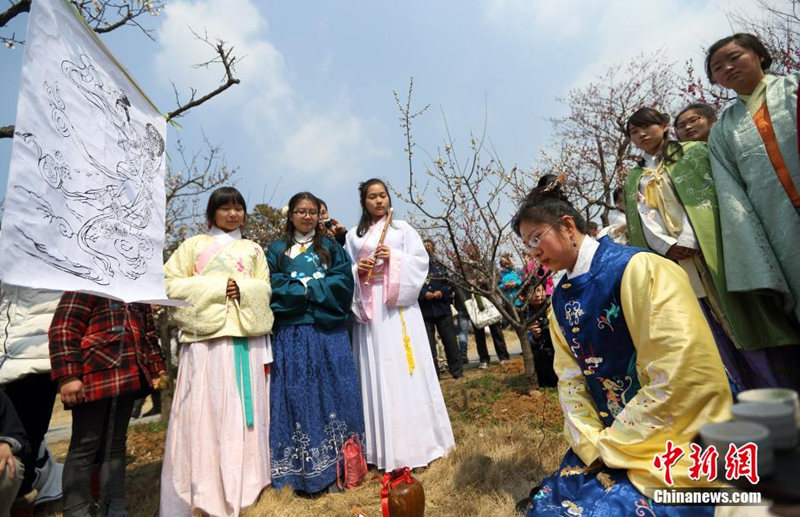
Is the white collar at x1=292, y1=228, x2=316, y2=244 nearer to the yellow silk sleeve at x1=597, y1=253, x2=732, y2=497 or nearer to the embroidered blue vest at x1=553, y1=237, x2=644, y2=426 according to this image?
the embroidered blue vest at x1=553, y1=237, x2=644, y2=426

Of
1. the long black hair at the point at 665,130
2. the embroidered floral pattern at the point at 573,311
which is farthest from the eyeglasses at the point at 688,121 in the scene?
the embroidered floral pattern at the point at 573,311

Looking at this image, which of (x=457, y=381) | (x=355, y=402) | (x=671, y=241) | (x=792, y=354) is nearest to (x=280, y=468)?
(x=355, y=402)

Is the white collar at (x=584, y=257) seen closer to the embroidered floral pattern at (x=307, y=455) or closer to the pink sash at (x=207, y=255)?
the embroidered floral pattern at (x=307, y=455)

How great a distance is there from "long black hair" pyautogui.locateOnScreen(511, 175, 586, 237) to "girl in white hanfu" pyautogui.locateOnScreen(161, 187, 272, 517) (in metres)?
1.98

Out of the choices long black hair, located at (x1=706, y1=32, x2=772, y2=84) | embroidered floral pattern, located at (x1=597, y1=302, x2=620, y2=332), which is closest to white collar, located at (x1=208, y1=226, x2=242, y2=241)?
embroidered floral pattern, located at (x1=597, y1=302, x2=620, y2=332)

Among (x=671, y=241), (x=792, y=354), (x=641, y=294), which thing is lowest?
(x=792, y=354)

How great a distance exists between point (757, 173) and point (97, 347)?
377 centimetres

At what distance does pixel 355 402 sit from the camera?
3207mm

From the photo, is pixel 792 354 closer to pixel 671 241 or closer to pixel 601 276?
pixel 671 241

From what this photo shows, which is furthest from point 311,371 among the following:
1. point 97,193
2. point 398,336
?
point 97,193

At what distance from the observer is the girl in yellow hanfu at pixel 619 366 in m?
1.51

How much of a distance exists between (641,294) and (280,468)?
99.6 inches

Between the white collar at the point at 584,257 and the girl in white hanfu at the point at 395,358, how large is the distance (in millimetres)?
1632

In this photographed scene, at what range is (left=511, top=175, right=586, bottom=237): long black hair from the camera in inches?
76.4
